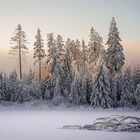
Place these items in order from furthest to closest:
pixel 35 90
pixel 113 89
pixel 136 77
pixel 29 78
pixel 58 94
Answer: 1. pixel 29 78
2. pixel 35 90
3. pixel 58 94
4. pixel 136 77
5. pixel 113 89

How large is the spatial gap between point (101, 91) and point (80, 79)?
227 inches

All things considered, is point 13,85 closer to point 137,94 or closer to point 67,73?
point 67,73

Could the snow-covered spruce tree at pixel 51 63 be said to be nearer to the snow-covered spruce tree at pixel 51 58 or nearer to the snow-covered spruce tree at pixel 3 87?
the snow-covered spruce tree at pixel 51 58

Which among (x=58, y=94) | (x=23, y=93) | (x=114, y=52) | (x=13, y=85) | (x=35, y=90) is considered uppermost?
(x=114, y=52)

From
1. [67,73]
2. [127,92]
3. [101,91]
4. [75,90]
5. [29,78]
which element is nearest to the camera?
[101,91]

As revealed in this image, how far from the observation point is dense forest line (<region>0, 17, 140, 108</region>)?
194ft

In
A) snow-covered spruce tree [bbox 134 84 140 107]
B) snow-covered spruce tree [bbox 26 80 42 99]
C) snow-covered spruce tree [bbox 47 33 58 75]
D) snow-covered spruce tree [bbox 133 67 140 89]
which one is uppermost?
snow-covered spruce tree [bbox 47 33 58 75]

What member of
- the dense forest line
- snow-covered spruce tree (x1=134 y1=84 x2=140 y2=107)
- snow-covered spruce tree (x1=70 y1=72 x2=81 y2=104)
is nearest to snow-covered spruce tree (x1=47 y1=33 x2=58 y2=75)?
the dense forest line

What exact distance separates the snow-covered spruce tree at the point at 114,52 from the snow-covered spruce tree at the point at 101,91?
867cm

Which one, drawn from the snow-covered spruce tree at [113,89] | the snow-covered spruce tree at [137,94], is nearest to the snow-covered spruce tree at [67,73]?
the snow-covered spruce tree at [113,89]

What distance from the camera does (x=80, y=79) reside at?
6288cm

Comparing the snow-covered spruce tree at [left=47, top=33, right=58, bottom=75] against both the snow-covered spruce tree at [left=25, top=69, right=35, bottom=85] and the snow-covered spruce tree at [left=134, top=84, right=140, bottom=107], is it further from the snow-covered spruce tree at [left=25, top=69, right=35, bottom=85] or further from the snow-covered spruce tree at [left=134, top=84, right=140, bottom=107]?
the snow-covered spruce tree at [left=134, top=84, right=140, bottom=107]

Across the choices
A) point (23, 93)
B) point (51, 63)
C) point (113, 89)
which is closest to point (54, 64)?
point (51, 63)

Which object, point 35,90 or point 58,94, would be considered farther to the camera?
point 35,90
